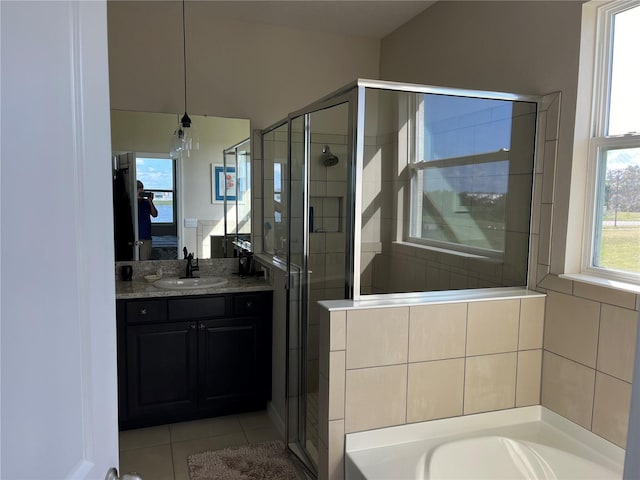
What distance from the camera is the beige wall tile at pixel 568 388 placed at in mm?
2018

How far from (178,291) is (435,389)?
172 centimetres

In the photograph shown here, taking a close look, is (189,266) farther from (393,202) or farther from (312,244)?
(393,202)

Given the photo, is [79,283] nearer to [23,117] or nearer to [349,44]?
[23,117]

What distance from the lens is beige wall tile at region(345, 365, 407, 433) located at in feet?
6.51

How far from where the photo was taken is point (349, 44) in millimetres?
3693

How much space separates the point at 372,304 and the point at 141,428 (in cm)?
197

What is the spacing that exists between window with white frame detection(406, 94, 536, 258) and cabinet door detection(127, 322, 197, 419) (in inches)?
63.3

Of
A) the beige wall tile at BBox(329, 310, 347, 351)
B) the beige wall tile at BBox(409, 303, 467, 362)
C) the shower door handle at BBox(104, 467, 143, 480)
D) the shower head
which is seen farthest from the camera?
the shower head

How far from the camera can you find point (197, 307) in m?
3.05

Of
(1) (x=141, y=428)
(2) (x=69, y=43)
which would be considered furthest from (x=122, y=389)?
(2) (x=69, y=43)

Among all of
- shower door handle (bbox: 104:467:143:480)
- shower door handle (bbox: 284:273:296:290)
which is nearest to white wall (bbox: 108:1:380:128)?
shower door handle (bbox: 284:273:296:290)

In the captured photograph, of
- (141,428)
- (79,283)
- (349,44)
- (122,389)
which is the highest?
(349,44)

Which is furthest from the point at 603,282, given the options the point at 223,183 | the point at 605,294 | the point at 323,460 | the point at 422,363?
the point at 223,183

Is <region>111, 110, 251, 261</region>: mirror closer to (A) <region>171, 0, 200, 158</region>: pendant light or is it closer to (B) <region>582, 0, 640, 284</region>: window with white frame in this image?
(A) <region>171, 0, 200, 158</region>: pendant light
